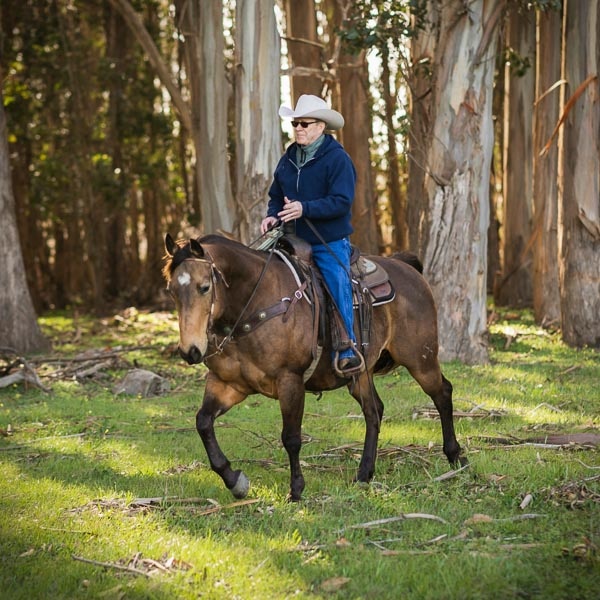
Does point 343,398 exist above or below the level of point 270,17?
below

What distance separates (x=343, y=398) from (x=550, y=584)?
699 cm

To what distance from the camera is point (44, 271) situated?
1161 inches

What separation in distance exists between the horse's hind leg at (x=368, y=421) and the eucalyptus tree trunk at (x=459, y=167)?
621cm

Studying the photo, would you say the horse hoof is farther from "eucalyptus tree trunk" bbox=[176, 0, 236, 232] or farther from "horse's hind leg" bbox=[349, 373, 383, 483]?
"eucalyptus tree trunk" bbox=[176, 0, 236, 232]

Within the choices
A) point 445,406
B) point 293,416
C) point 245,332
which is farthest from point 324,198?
point 445,406

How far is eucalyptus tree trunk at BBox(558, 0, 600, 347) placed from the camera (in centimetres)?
1587

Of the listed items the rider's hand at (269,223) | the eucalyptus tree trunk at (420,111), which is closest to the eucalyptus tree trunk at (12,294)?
the eucalyptus tree trunk at (420,111)

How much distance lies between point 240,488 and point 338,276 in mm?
1869

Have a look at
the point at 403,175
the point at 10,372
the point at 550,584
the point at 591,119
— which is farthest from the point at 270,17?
the point at 403,175

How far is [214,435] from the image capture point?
292 inches

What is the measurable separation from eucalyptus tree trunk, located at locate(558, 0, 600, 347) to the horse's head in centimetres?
1038

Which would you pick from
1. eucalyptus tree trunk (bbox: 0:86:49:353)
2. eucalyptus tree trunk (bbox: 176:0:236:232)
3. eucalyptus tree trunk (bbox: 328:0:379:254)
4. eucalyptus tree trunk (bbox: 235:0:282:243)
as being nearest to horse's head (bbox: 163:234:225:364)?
eucalyptus tree trunk (bbox: 235:0:282:243)

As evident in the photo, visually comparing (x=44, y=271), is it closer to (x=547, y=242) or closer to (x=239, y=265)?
(x=547, y=242)

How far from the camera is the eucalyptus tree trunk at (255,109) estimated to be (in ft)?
48.2
